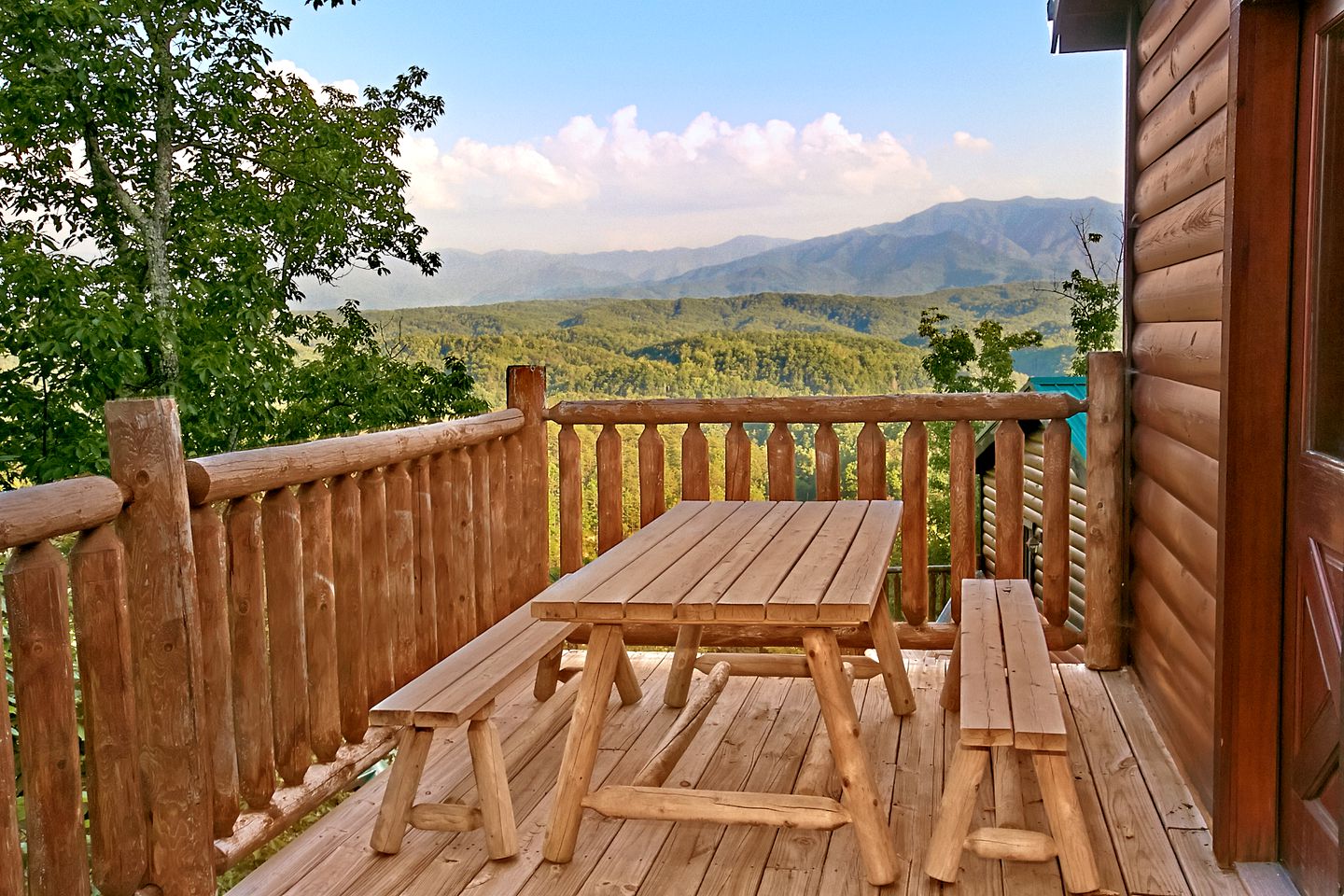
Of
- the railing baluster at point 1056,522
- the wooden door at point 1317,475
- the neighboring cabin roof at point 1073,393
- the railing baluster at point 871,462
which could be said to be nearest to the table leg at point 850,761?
the wooden door at point 1317,475

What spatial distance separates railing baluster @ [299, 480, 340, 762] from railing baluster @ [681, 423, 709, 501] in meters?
1.73

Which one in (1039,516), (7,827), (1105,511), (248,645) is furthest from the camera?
(1039,516)

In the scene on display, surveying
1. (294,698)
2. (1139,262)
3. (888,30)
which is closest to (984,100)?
(888,30)

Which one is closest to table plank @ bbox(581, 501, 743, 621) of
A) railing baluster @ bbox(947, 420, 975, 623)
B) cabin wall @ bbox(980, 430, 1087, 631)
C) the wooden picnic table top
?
the wooden picnic table top

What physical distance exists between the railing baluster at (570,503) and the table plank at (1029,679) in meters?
1.69

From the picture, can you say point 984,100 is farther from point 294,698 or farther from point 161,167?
point 294,698

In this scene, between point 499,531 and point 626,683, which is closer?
point 626,683

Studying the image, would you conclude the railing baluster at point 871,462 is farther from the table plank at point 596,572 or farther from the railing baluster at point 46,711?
the railing baluster at point 46,711

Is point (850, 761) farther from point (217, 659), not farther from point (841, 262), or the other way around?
point (841, 262)

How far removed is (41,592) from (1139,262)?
3469 mm

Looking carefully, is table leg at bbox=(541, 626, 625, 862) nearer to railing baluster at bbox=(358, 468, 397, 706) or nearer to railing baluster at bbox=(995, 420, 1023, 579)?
railing baluster at bbox=(358, 468, 397, 706)

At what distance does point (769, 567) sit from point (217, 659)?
1285mm

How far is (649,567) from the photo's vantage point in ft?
9.15

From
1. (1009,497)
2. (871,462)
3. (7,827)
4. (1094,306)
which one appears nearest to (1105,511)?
(1009,497)
